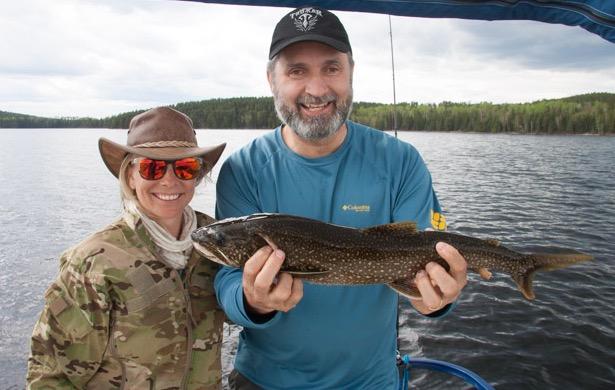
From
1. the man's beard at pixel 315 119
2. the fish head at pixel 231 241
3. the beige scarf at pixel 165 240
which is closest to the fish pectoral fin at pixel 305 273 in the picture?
the fish head at pixel 231 241

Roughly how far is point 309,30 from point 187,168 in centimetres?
147

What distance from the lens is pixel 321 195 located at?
144 inches

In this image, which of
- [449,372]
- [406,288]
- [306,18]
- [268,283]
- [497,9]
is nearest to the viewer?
[268,283]

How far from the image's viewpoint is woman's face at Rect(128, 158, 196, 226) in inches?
140

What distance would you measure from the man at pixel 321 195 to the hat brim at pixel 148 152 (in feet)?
0.75

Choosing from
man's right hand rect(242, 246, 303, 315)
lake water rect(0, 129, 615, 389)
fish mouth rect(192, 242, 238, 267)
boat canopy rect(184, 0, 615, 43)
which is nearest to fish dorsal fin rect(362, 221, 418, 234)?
man's right hand rect(242, 246, 303, 315)

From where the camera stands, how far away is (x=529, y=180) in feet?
117

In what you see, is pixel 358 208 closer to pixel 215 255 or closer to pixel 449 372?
pixel 215 255

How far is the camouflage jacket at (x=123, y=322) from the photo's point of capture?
3.15 metres

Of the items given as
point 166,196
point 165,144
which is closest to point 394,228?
point 166,196

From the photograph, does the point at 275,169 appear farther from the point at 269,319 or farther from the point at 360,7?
the point at 360,7

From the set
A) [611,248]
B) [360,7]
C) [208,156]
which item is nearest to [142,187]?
[208,156]

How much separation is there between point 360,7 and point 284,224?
2422 mm

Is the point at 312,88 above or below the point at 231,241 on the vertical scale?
above
